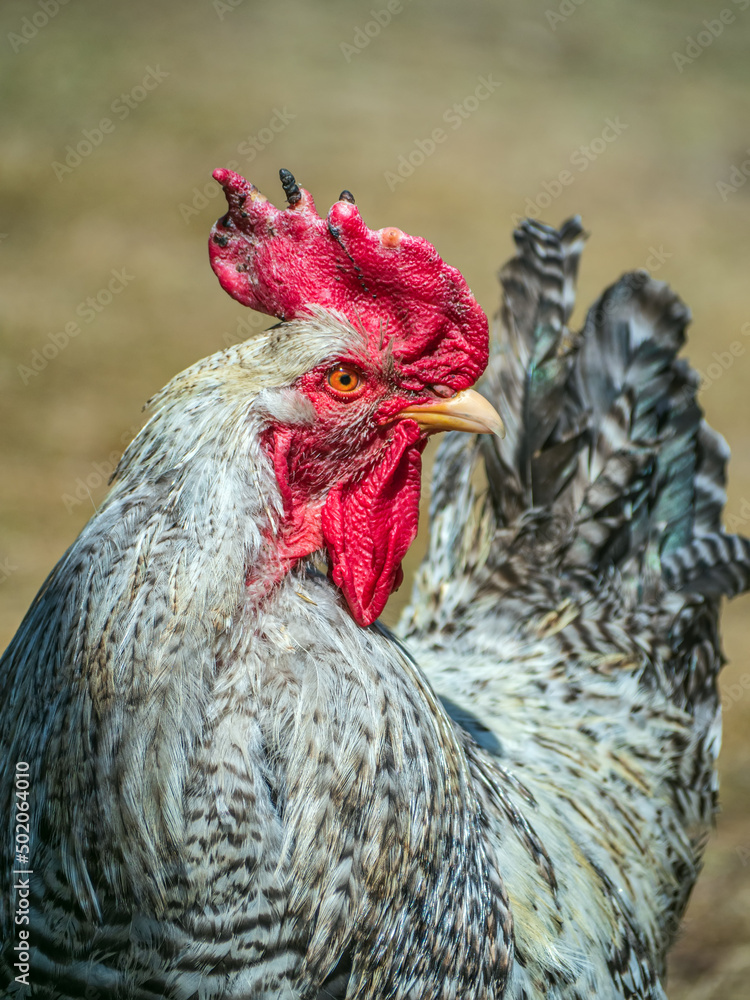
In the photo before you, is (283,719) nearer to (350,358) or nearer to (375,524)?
(375,524)

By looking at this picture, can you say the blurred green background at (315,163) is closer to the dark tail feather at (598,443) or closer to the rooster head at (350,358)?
the dark tail feather at (598,443)

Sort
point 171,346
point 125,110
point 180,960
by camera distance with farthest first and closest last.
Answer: point 125,110, point 171,346, point 180,960

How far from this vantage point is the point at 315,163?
11.7 metres

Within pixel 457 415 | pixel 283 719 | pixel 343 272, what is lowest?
pixel 283 719

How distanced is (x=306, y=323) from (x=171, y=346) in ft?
23.4

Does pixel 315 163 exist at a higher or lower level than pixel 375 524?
higher

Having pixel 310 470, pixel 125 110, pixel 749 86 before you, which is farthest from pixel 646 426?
pixel 749 86

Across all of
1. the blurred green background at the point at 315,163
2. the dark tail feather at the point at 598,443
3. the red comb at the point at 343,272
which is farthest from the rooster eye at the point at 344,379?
the blurred green background at the point at 315,163

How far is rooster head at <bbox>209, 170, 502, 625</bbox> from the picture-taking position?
2.24 meters

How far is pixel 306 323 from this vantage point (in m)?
2.28

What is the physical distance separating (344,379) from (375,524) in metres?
0.40

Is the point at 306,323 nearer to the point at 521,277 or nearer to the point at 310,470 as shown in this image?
the point at 310,470

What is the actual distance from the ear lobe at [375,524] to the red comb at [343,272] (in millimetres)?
220

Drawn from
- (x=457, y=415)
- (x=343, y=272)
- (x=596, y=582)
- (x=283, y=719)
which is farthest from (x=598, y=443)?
(x=283, y=719)
